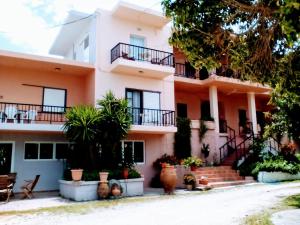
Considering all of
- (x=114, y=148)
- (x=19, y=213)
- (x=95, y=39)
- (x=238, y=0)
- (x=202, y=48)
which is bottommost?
(x=19, y=213)

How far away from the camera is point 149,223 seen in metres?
8.13

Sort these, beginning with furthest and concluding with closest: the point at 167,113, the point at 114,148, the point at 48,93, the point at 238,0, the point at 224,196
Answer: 1. the point at 167,113
2. the point at 48,93
3. the point at 114,148
4. the point at 224,196
5. the point at 238,0

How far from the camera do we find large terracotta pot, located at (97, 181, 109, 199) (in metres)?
13.3

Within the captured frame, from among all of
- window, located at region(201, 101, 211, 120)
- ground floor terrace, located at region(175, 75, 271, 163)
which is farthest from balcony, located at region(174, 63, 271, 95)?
window, located at region(201, 101, 211, 120)

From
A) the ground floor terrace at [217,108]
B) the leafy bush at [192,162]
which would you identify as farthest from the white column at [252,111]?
the leafy bush at [192,162]

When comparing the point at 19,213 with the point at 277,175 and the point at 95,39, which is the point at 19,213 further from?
the point at 277,175

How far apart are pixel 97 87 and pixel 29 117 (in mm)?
3993

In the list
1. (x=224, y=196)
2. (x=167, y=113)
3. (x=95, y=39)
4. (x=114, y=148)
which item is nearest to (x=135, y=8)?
(x=95, y=39)

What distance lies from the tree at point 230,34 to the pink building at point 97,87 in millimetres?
9574

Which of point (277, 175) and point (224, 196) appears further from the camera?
point (277, 175)

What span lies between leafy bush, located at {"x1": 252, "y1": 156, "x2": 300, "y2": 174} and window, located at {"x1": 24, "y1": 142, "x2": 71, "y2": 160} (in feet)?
37.7

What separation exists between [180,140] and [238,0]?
527 inches

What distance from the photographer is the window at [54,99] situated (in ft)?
57.8

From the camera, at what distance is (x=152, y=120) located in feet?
61.6
